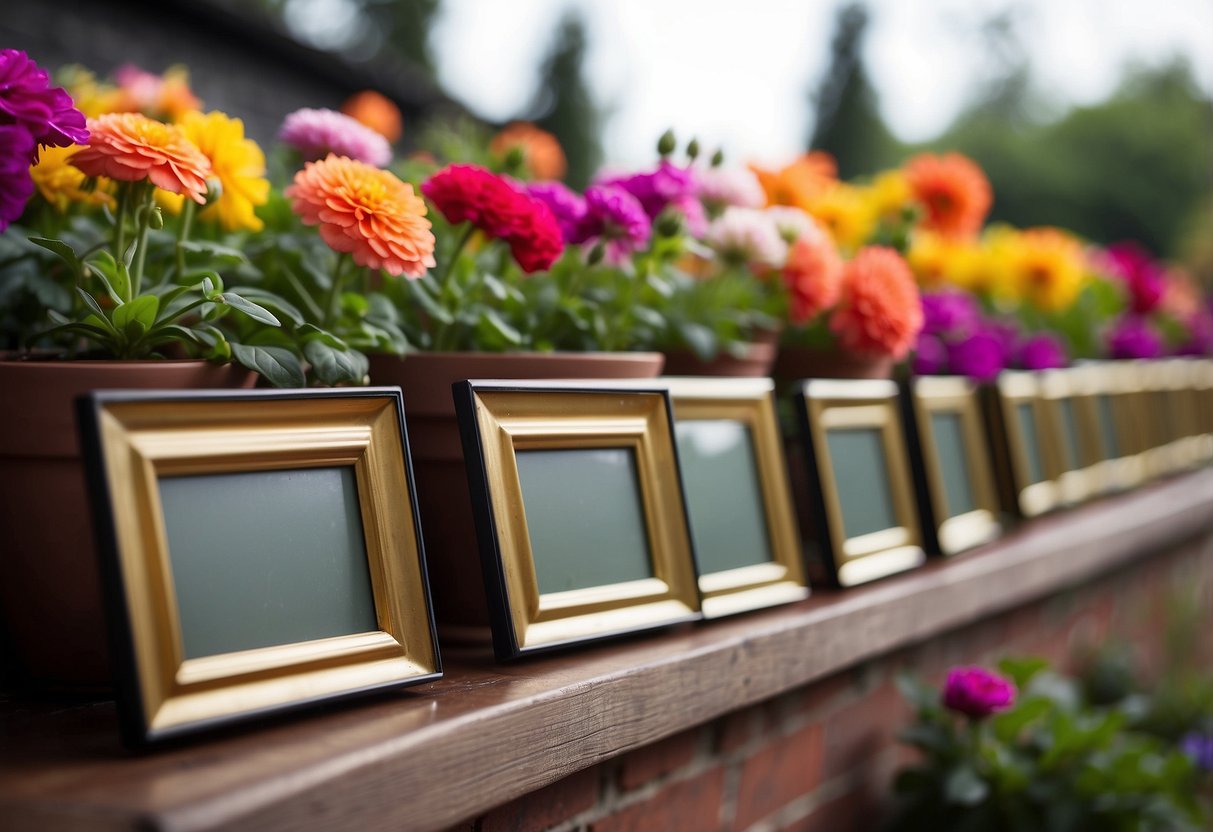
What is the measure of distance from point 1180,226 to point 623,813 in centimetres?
1762

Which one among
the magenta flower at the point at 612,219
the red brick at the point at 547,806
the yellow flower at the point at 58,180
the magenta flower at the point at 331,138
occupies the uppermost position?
the magenta flower at the point at 331,138

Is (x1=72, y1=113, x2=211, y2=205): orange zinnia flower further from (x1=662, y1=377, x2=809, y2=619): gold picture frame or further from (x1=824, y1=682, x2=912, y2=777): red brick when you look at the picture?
(x1=824, y1=682, x2=912, y2=777): red brick

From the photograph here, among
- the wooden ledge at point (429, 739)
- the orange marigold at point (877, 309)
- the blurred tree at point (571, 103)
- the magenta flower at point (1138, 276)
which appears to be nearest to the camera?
the wooden ledge at point (429, 739)

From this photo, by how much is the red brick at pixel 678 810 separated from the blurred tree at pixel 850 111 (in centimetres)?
1139

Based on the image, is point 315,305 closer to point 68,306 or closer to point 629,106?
point 68,306

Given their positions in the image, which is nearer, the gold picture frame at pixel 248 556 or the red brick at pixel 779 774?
the gold picture frame at pixel 248 556

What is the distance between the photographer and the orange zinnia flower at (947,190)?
1.62m

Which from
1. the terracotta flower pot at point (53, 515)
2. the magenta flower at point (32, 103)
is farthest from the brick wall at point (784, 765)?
the magenta flower at point (32, 103)

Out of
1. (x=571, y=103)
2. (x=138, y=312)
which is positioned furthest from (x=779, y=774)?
(x=571, y=103)

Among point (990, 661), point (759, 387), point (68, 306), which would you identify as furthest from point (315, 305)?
point (990, 661)

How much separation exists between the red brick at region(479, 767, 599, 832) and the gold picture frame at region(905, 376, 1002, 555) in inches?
23.9

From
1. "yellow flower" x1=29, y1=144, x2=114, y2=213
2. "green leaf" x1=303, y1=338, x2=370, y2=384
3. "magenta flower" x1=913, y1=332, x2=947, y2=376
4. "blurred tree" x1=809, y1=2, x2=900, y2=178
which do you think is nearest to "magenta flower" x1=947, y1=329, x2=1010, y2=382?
"magenta flower" x1=913, y1=332, x2=947, y2=376

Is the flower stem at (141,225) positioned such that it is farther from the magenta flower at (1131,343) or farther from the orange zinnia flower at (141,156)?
the magenta flower at (1131,343)

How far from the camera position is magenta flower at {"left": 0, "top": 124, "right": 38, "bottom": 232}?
0.50 m
